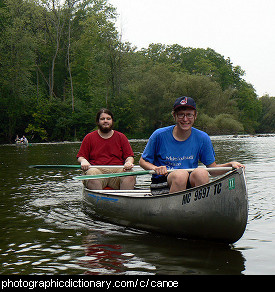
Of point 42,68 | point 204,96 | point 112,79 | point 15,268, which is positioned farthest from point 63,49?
point 15,268

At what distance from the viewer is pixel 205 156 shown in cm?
463

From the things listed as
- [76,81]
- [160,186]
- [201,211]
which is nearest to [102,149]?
[160,186]

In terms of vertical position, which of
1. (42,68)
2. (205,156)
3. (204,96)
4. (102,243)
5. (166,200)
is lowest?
(102,243)

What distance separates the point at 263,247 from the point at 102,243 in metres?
1.71

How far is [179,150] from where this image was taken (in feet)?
14.9

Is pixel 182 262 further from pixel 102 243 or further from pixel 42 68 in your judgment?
pixel 42 68

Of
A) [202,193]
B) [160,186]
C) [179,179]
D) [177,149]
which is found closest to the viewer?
[202,193]

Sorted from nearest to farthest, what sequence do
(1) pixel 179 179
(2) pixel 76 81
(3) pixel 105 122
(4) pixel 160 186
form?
(1) pixel 179 179, (4) pixel 160 186, (3) pixel 105 122, (2) pixel 76 81

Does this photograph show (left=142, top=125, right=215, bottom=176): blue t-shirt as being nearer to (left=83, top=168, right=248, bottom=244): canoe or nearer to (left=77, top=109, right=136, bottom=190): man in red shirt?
(left=83, top=168, right=248, bottom=244): canoe

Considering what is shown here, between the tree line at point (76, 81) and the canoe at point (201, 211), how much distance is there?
112 ft

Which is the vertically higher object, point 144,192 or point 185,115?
point 185,115

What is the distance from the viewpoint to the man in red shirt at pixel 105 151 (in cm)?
615

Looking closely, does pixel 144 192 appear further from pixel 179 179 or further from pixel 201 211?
pixel 201 211

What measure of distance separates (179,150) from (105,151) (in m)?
1.95
